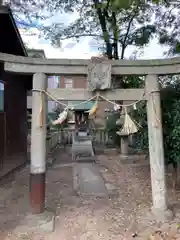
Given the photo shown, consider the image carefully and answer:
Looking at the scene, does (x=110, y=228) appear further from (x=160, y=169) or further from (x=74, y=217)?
(x=160, y=169)

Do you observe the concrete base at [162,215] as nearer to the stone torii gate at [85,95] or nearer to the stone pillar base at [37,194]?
the stone torii gate at [85,95]

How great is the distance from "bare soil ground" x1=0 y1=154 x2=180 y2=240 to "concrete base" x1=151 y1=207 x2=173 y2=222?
95 mm

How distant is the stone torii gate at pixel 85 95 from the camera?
449 cm

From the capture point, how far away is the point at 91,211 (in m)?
4.86

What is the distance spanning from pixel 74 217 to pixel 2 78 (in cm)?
466

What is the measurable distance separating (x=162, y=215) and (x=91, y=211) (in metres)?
1.30

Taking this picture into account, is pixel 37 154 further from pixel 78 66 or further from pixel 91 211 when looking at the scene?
pixel 78 66

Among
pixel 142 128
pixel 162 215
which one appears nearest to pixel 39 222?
pixel 162 215

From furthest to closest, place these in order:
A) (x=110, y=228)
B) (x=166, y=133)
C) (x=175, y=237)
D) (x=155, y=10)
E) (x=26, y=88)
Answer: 1. (x=155, y=10)
2. (x=26, y=88)
3. (x=166, y=133)
4. (x=110, y=228)
5. (x=175, y=237)

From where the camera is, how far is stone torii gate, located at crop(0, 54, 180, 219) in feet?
14.7

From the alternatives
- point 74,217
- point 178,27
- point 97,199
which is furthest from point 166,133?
point 178,27

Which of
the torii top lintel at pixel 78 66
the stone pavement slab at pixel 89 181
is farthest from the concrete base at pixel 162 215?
the torii top lintel at pixel 78 66

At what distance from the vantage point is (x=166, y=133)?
A: 528 centimetres

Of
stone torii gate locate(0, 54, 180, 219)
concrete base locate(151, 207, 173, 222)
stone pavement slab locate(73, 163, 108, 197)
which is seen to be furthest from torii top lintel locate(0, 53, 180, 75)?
stone pavement slab locate(73, 163, 108, 197)
